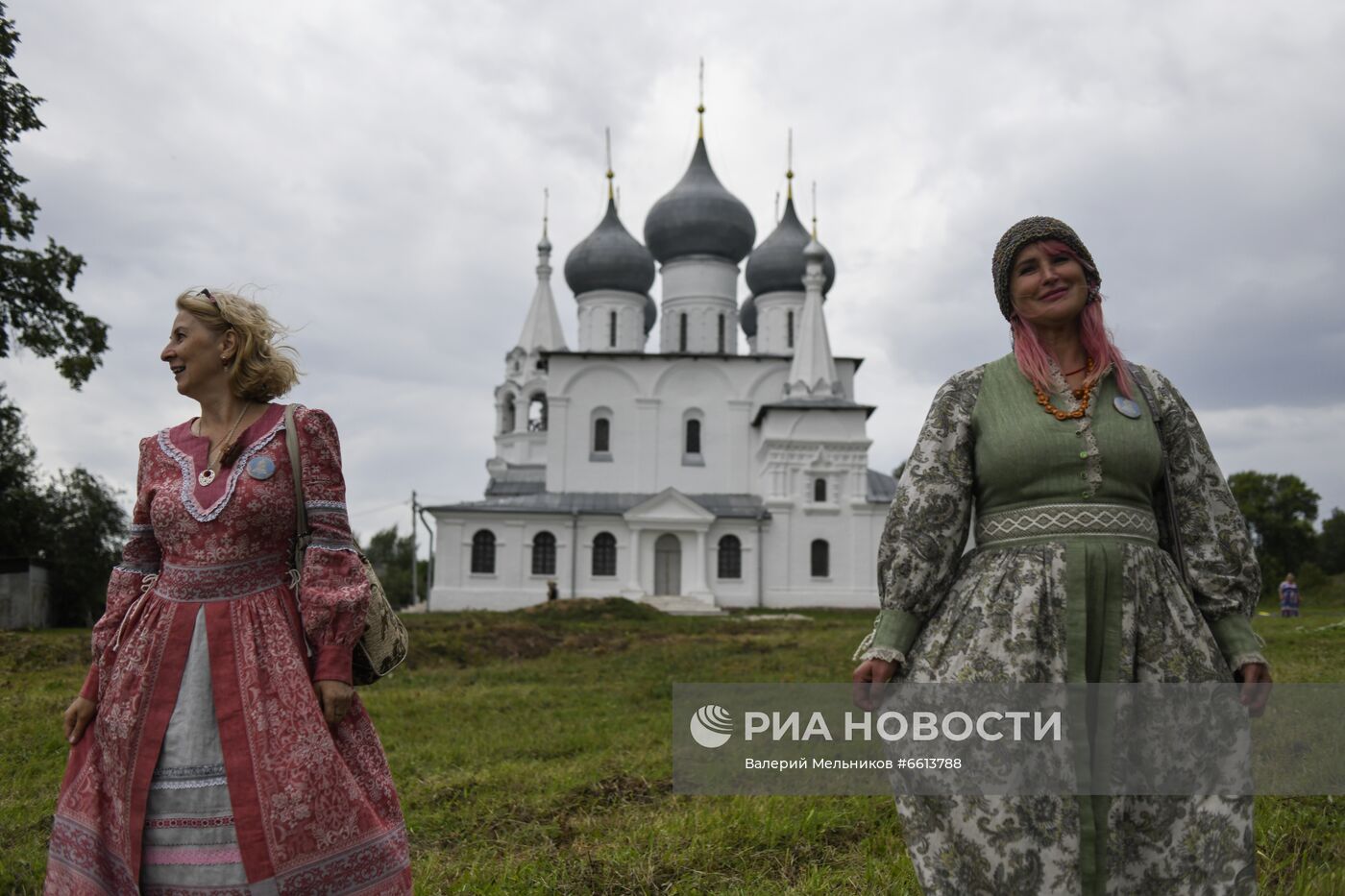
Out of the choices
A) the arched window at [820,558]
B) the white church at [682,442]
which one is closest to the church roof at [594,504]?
the white church at [682,442]

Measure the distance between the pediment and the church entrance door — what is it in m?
0.67

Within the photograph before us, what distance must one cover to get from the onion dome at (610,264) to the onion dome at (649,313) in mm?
458

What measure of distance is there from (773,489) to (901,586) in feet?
101

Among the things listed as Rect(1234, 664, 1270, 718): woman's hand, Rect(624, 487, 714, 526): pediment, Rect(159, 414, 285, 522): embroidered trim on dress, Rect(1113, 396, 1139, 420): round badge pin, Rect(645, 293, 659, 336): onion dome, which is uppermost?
Rect(645, 293, 659, 336): onion dome

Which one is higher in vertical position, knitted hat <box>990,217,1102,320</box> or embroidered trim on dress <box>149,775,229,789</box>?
knitted hat <box>990,217,1102,320</box>

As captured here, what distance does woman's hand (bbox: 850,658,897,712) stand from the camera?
119 inches

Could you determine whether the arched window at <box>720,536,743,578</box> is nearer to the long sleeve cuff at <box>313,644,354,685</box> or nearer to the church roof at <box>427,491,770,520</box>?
the church roof at <box>427,491,770,520</box>

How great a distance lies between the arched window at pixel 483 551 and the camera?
33.1 metres

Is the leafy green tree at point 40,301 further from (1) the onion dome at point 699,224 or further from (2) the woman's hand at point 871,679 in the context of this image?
(1) the onion dome at point 699,224

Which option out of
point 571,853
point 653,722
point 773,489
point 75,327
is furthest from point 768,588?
point 571,853

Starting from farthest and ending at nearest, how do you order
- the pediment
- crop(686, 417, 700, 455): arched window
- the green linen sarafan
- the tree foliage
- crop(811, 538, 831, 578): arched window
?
1. crop(686, 417, 700, 455): arched window
2. crop(811, 538, 831, 578): arched window
3. the pediment
4. the tree foliage
5. the green linen sarafan

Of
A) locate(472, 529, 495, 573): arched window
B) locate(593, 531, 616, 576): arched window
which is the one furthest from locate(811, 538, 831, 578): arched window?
locate(472, 529, 495, 573): arched window

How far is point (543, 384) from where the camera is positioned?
134 feet

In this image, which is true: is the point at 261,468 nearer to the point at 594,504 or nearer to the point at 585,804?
the point at 585,804
